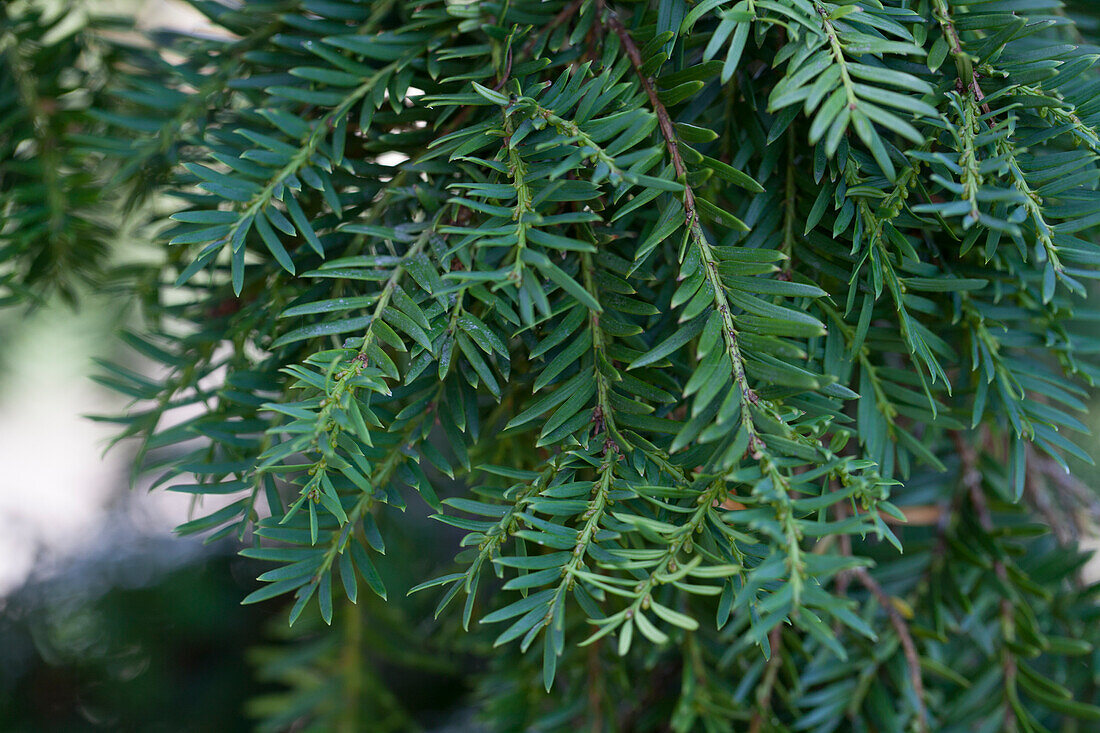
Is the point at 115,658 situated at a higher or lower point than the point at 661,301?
lower

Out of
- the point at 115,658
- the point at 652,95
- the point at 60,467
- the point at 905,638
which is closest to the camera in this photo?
the point at 652,95

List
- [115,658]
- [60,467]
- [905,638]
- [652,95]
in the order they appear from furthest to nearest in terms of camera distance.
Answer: [60,467]
[115,658]
[905,638]
[652,95]

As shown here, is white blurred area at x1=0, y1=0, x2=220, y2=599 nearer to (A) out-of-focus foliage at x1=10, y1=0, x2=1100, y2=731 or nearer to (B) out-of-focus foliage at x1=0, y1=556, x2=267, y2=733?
(B) out-of-focus foliage at x1=0, y1=556, x2=267, y2=733

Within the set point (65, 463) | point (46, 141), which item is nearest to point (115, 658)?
point (65, 463)

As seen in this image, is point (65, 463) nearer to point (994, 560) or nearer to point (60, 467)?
point (60, 467)

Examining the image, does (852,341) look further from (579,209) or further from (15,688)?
(15,688)

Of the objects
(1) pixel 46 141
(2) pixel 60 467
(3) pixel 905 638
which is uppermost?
(1) pixel 46 141

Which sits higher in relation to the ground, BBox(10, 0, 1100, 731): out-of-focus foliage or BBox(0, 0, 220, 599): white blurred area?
BBox(10, 0, 1100, 731): out-of-focus foliage

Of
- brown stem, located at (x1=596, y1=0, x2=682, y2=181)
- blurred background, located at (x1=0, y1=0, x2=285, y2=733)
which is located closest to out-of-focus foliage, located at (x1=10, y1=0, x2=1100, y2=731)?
brown stem, located at (x1=596, y1=0, x2=682, y2=181)

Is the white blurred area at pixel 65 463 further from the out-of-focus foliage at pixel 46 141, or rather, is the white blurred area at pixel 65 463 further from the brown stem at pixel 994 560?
the brown stem at pixel 994 560
